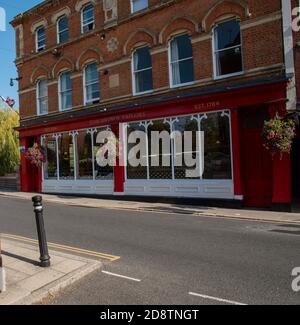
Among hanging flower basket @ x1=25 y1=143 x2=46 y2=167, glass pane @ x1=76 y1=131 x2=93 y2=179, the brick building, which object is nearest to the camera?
the brick building

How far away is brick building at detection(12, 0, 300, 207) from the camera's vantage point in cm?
1384

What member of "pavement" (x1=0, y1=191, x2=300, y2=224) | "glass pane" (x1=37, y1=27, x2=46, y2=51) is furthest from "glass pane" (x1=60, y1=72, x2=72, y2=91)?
"pavement" (x1=0, y1=191, x2=300, y2=224)

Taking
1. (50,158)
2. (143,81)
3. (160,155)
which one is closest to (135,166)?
(160,155)

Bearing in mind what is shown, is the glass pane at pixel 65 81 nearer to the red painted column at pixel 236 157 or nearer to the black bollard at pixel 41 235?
the red painted column at pixel 236 157

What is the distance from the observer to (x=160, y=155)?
16.6 m

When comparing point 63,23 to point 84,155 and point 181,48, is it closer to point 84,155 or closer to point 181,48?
point 84,155

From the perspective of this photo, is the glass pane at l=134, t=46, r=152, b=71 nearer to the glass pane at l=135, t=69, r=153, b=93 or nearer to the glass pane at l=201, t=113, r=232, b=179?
the glass pane at l=135, t=69, r=153, b=93

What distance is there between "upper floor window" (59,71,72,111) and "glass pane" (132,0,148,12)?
5182 mm

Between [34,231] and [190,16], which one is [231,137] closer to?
[190,16]

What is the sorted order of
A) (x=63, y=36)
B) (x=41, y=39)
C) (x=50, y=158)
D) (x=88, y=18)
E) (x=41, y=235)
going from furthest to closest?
1. (x=41, y=39)
2. (x=50, y=158)
3. (x=63, y=36)
4. (x=88, y=18)
5. (x=41, y=235)

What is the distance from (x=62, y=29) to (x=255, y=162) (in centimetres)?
1306

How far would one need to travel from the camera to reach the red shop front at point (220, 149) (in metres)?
13.3
